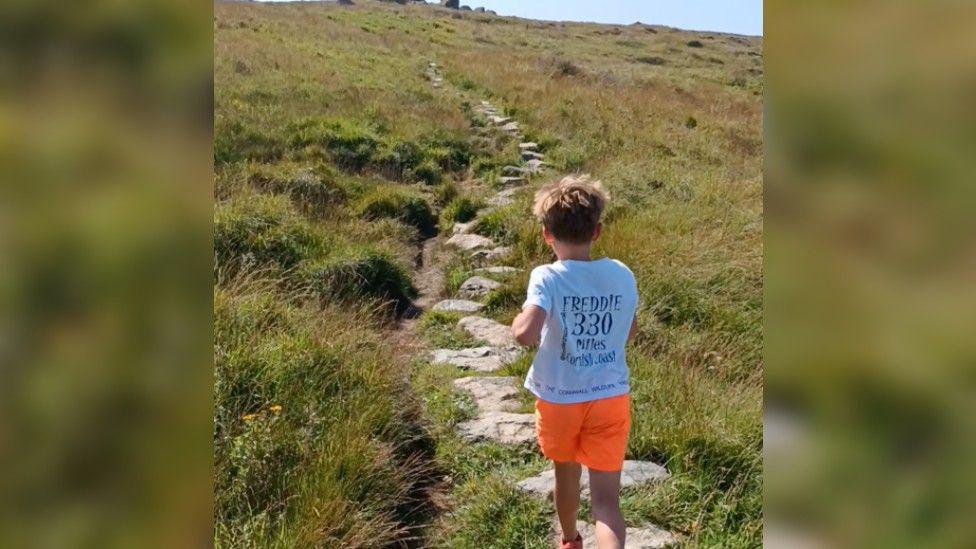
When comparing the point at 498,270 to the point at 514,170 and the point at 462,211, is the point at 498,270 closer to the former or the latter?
the point at 462,211

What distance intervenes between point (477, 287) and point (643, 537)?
3327mm

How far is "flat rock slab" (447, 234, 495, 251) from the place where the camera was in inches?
277

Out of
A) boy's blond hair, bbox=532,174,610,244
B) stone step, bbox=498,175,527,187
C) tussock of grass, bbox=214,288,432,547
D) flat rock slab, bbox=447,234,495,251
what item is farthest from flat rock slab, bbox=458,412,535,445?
stone step, bbox=498,175,527,187

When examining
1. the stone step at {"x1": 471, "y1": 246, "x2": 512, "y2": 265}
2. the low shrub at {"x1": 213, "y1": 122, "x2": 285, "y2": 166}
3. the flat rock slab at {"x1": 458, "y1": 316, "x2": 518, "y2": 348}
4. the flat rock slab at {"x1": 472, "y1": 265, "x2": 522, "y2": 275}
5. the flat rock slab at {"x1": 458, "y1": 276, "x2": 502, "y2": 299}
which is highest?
the low shrub at {"x1": 213, "y1": 122, "x2": 285, "y2": 166}

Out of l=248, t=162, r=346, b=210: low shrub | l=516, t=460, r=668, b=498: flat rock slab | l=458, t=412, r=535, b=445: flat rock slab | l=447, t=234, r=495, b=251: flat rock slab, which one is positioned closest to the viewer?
l=516, t=460, r=668, b=498: flat rock slab

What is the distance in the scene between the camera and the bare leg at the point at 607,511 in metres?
2.65

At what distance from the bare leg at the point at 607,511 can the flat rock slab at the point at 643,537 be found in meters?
0.18

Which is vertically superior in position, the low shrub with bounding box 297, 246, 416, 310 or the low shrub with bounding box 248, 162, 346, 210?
the low shrub with bounding box 248, 162, 346, 210

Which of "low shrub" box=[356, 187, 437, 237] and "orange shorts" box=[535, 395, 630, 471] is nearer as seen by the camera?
"orange shorts" box=[535, 395, 630, 471]

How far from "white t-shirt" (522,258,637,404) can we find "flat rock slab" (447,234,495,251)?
4.10 m

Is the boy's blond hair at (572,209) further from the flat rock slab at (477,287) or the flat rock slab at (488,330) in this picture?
the flat rock slab at (477,287)
